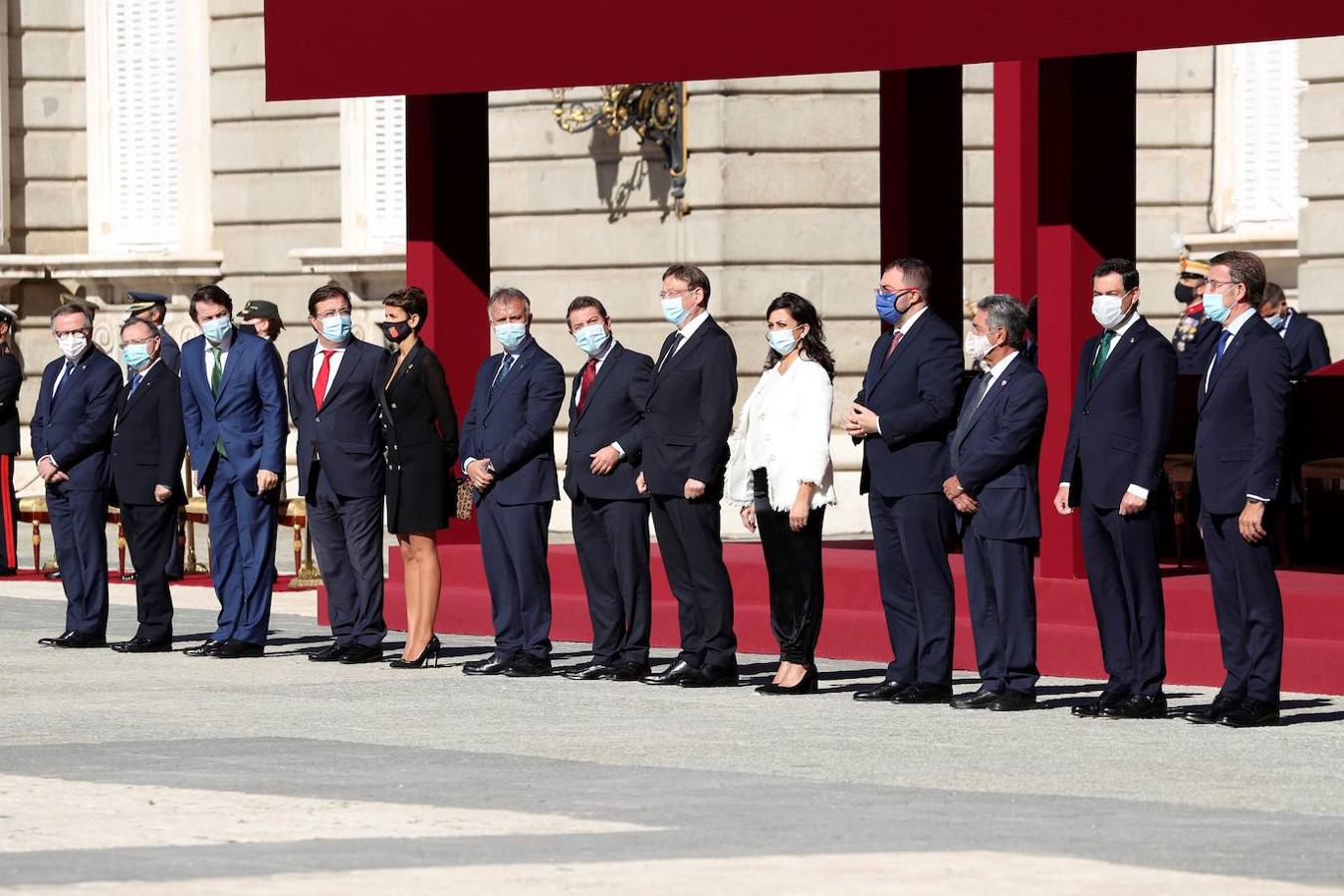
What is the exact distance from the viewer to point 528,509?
1425 cm

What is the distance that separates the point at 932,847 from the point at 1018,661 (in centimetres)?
389

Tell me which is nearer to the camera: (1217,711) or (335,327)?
(1217,711)

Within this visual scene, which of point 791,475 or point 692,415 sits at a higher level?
point 692,415

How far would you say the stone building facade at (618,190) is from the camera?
23250mm

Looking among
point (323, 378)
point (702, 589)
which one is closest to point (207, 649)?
point (323, 378)

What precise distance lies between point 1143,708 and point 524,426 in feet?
10.6

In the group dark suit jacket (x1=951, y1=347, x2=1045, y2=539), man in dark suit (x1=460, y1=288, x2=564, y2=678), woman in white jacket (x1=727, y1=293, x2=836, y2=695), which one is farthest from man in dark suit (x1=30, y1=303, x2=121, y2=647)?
dark suit jacket (x1=951, y1=347, x2=1045, y2=539)

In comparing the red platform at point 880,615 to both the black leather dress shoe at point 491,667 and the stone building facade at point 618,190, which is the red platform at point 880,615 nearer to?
the black leather dress shoe at point 491,667

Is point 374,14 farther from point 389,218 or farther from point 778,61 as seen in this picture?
point 389,218

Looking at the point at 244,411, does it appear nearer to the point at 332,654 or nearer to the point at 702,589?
the point at 332,654

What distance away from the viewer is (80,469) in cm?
1578

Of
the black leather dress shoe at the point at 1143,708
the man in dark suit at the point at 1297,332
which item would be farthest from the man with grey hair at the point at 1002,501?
the man in dark suit at the point at 1297,332

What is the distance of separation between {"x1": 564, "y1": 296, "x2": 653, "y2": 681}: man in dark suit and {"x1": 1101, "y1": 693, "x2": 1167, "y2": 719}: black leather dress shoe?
7.84ft

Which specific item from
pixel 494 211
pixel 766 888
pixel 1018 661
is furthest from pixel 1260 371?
pixel 494 211
